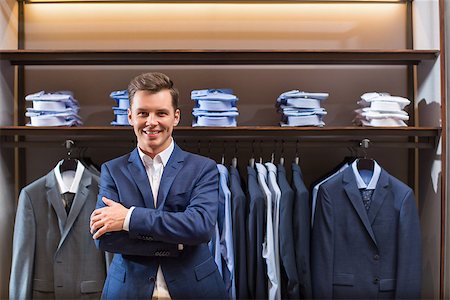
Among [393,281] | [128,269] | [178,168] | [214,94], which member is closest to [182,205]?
[178,168]

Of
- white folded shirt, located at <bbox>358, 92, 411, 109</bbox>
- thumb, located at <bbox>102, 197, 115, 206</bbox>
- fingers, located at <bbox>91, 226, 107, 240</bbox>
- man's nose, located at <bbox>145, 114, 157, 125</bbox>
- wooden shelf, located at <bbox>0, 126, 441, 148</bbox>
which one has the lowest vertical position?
fingers, located at <bbox>91, 226, 107, 240</bbox>

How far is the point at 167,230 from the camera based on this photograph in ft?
6.41

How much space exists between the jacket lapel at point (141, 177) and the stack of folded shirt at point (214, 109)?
2.59 ft

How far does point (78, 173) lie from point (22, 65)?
96cm

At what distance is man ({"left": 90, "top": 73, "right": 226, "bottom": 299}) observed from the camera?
199 centimetres

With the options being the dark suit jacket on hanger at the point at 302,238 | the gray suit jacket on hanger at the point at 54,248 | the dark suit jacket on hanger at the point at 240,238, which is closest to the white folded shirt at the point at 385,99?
the dark suit jacket on hanger at the point at 302,238

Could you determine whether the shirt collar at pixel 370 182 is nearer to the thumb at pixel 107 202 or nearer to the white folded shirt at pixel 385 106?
the white folded shirt at pixel 385 106

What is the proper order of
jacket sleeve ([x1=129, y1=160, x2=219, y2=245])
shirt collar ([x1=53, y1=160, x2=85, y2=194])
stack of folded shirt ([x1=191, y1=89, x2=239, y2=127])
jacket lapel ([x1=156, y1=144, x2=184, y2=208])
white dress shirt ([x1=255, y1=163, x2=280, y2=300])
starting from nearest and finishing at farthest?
jacket sleeve ([x1=129, y1=160, x2=219, y2=245])
jacket lapel ([x1=156, y1=144, x2=184, y2=208])
white dress shirt ([x1=255, y1=163, x2=280, y2=300])
shirt collar ([x1=53, y1=160, x2=85, y2=194])
stack of folded shirt ([x1=191, y1=89, x2=239, y2=127])

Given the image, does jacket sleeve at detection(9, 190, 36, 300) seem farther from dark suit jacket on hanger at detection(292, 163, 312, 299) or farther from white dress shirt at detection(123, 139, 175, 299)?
dark suit jacket on hanger at detection(292, 163, 312, 299)

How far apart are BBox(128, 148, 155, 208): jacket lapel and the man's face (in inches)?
3.1

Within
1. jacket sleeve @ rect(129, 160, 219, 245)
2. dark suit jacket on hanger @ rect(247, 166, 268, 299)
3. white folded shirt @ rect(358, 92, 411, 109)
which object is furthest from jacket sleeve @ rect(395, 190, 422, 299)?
jacket sleeve @ rect(129, 160, 219, 245)

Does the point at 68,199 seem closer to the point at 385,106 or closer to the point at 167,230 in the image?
the point at 167,230

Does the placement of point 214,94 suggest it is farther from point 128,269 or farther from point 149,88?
point 128,269

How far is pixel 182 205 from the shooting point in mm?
2117
